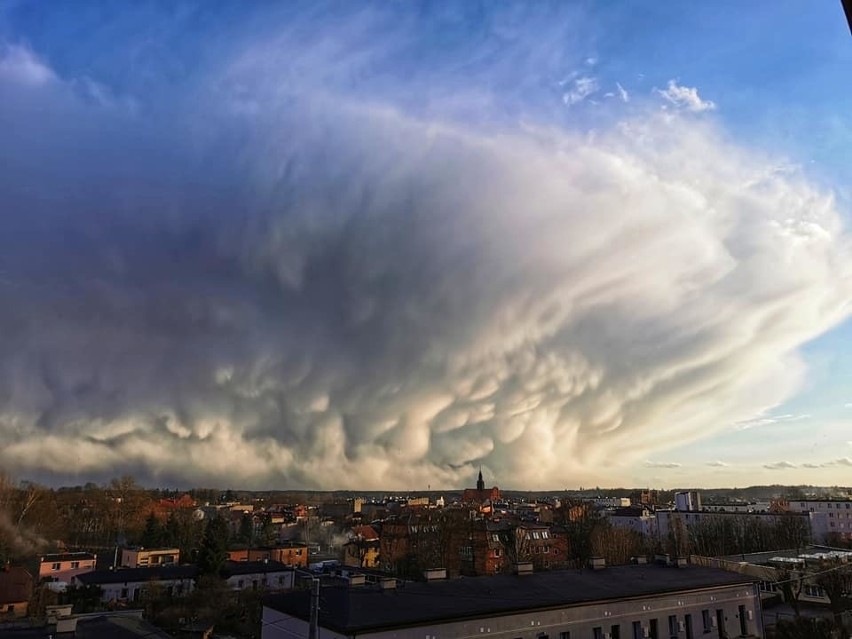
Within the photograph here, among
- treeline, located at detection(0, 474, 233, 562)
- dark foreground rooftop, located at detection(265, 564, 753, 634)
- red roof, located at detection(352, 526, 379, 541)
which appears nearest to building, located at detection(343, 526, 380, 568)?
red roof, located at detection(352, 526, 379, 541)

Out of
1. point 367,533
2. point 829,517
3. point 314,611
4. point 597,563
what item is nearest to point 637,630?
point 597,563

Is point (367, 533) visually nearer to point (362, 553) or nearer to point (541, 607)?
point (362, 553)

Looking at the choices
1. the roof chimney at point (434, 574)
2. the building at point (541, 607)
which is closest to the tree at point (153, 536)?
the building at point (541, 607)

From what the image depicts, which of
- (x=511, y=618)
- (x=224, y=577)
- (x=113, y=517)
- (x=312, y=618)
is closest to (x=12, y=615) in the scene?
(x=224, y=577)

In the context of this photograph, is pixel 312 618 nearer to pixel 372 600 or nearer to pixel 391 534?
pixel 372 600

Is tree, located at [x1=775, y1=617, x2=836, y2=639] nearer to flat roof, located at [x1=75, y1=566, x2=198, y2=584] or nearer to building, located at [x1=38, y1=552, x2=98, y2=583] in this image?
flat roof, located at [x1=75, y1=566, x2=198, y2=584]

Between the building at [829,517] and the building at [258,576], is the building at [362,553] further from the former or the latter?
the building at [829,517]
